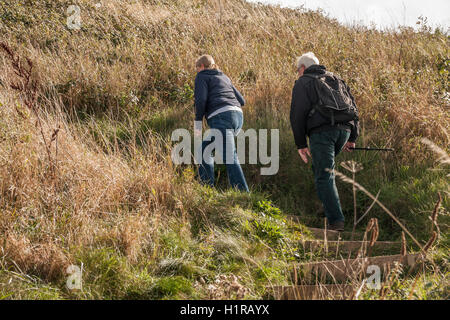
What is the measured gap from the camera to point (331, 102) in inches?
175

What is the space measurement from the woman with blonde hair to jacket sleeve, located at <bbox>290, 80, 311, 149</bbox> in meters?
1.07

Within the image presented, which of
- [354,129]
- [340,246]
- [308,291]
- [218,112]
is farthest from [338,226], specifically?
[218,112]

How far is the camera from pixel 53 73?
8023mm

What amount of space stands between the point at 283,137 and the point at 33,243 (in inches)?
161

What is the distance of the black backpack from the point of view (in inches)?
174

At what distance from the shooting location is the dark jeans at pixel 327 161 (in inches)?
178

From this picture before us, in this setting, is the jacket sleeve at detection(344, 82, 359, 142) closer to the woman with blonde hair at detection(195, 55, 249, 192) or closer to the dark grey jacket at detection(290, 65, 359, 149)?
the dark grey jacket at detection(290, 65, 359, 149)

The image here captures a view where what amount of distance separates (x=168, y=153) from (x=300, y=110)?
1.94 metres

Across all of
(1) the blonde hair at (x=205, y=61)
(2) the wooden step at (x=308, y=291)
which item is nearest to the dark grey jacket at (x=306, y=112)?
(1) the blonde hair at (x=205, y=61)

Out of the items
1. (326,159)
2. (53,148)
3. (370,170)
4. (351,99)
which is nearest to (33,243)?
(53,148)

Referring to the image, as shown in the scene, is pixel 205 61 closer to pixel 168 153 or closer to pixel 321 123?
pixel 168 153

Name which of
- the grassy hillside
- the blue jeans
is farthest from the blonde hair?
the grassy hillside

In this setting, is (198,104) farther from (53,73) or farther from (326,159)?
(53,73)

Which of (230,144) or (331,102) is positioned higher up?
(331,102)
